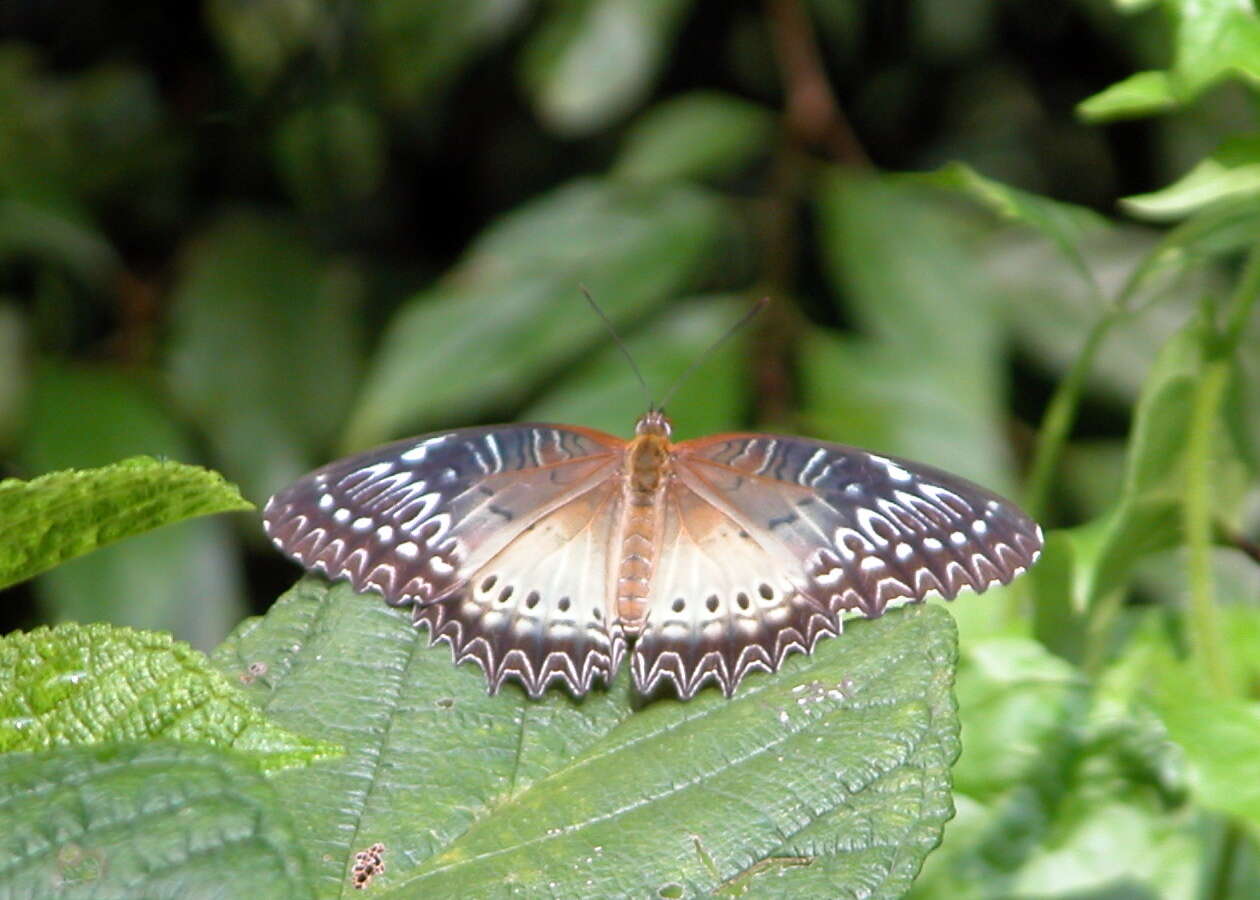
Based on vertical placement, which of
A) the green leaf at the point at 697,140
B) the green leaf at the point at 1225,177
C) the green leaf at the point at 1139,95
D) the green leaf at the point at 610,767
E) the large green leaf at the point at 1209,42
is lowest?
the green leaf at the point at 610,767

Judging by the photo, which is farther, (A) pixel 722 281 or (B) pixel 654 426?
(A) pixel 722 281

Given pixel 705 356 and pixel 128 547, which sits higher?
pixel 705 356

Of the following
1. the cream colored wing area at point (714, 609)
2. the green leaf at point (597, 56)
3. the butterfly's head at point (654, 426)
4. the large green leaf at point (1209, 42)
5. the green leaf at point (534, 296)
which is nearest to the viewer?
the large green leaf at point (1209, 42)

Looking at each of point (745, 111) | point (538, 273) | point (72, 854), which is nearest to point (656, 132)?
point (745, 111)

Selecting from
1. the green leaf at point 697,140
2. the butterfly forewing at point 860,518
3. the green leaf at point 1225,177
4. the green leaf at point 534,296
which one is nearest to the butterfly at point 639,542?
the butterfly forewing at point 860,518

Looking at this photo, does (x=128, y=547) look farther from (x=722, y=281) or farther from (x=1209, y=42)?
(x=1209, y=42)

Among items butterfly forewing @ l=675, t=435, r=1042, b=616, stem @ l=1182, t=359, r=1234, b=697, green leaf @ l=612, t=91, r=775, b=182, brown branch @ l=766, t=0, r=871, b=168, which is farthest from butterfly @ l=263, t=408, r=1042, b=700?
brown branch @ l=766, t=0, r=871, b=168

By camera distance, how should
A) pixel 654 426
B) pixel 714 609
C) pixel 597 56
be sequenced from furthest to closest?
1. pixel 597 56
2. pixel 654 426
3. pixel 714 609

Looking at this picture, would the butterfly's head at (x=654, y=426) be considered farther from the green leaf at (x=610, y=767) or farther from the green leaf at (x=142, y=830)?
the green leaf at (x=142, y=830)

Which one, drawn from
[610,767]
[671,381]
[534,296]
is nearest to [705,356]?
[671,381]
